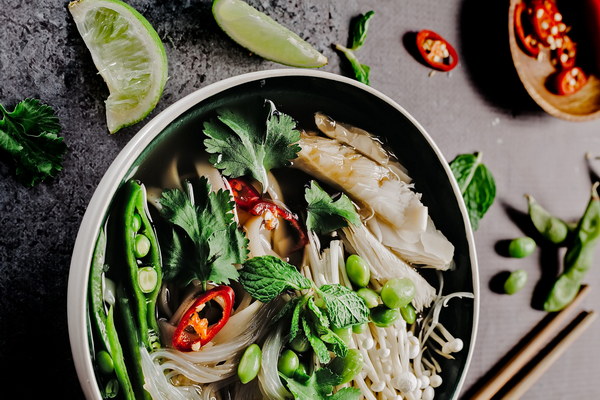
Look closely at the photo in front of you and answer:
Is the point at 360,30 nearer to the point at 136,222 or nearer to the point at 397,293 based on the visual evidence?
the point at 397,293

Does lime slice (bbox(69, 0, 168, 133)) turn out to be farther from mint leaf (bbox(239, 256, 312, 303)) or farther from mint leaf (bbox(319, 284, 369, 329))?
mint leaf (bbox(319, 284, 369, 329))

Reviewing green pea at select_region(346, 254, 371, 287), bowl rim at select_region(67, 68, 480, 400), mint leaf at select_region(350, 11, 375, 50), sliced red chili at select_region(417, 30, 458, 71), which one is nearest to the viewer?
bowl rim at select_region(67, 68, 480, 400)

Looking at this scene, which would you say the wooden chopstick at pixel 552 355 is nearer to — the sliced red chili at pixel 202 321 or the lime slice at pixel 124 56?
the sliced red chili at pixel 202 321

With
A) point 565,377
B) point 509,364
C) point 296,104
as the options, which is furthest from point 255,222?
point 565,377

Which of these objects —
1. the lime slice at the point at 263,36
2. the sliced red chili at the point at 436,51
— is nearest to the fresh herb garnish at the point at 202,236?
the lime slice at the point at 263,36

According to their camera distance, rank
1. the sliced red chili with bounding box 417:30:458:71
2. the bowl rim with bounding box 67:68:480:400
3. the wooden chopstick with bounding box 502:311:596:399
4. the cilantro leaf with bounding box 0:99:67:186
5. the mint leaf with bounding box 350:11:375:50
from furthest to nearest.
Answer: the wooden chopstick with bounding box 502:311:596:399 < the sliced red chili with bounding box 417:30:458:71 < the mint leaf with bounding box 350:11:375:50 < the cilantro leaf with bounding box 0:99:67:186 < the bowl rim with bounding box 67:68:480:400

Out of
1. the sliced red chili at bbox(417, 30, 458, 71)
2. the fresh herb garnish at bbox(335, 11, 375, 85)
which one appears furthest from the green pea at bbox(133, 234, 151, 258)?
the sliced red chili at bbox(417, 30, 458, 71)

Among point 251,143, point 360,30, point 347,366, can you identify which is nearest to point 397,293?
point 347,366
